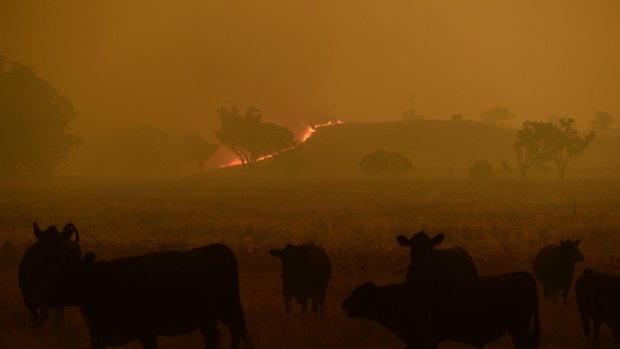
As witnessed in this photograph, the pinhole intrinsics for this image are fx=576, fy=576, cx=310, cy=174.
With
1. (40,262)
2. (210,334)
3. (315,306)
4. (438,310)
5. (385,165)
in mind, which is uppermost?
(385,165)

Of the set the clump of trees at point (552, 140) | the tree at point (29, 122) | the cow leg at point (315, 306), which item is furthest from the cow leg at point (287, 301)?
the tree at point (29, 122)

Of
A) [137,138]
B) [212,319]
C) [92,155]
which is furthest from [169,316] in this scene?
[92,155]

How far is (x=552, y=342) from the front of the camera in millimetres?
10297

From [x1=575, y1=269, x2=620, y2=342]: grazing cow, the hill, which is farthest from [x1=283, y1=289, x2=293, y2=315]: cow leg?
the hill

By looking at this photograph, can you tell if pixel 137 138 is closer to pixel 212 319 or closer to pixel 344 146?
pixel 344 146

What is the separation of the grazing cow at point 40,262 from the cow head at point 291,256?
4.37 meters

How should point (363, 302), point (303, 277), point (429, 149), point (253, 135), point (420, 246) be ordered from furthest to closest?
point (429, 149)
point (253, 135)
point (303, 277)
point (420, 246)
point (363, 302)

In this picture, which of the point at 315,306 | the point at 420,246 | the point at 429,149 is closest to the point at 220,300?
the point at 420,246

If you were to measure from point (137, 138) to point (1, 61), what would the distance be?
59.2 m

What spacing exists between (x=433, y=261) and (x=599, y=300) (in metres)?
2.96

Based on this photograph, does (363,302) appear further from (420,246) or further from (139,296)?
(139,296)

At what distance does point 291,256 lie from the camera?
13164 mm

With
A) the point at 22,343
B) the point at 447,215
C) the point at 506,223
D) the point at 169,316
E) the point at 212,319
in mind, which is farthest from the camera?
the point at 447,215

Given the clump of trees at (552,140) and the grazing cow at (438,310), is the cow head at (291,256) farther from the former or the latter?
the clump of trees at (552,140)
